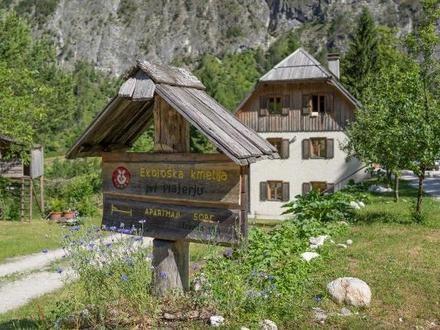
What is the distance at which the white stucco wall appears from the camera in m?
27.8

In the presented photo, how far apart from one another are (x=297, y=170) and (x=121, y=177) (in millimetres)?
21923

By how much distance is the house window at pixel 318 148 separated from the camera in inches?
1108

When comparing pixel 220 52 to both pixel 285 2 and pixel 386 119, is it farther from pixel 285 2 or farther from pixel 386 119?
pixel 386 119

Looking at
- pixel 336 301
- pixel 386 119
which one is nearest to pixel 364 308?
pixel 336 301

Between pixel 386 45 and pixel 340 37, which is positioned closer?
pixel 386 45

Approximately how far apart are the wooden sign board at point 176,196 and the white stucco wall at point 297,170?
20714mm

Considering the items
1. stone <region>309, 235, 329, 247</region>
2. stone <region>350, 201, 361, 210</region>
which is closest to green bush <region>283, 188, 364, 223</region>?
stone <region>350, 201, 361, 210</region>

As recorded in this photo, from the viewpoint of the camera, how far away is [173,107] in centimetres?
665

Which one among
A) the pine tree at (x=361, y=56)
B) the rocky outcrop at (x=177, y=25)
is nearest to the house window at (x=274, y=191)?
the pine tree at (x=361, y=56)

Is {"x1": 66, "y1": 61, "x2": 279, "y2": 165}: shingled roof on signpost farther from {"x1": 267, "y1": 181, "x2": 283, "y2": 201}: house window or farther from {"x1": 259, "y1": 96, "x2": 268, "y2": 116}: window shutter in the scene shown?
{"x1": 267, "y1": 181, "x2": 283, "y2": 201}: house window

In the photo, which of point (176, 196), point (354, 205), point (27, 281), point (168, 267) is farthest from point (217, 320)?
point (354, 205)

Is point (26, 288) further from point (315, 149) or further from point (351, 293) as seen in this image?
point (315, 149)

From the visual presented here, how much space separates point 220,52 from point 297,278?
457ft

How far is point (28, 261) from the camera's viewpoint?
53.2ft
